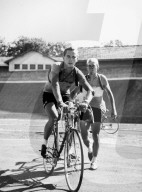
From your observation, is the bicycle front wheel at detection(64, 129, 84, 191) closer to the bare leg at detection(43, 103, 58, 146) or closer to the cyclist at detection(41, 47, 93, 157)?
the cyclist at detection(41, 47, 93, 157)

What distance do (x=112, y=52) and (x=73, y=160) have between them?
120 feet

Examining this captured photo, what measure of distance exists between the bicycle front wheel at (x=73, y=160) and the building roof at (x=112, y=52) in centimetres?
3449

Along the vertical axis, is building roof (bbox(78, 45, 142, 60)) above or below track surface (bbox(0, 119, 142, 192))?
below

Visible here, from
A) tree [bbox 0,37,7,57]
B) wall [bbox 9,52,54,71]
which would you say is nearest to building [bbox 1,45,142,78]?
wall [bbox 9,52,54,71]

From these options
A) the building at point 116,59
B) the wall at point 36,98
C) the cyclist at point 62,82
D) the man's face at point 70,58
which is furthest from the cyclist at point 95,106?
the building at point 116,59

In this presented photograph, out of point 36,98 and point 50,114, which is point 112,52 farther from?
point 50,114

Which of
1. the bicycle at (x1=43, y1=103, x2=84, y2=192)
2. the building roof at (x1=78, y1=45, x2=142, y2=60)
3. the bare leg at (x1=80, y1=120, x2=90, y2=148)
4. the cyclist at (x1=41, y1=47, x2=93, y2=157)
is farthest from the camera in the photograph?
the building roof at (x1=78, y1=45, x2=142, y2=60)

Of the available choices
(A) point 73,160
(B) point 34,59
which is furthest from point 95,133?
(B) point 34,59

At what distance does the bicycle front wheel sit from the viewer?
415 centimetres

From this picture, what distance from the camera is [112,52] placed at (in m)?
40.0

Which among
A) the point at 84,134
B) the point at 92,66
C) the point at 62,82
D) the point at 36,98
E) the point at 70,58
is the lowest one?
the point at 36,98

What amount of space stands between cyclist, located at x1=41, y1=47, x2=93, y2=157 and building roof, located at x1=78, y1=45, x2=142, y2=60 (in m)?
33.7

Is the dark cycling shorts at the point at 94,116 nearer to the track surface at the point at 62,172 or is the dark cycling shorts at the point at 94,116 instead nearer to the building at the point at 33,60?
the track surface at the point at 62,172

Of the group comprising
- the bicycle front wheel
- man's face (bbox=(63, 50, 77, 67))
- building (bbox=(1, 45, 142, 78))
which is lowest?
building (bbox=(1, 45, 142, 78))
